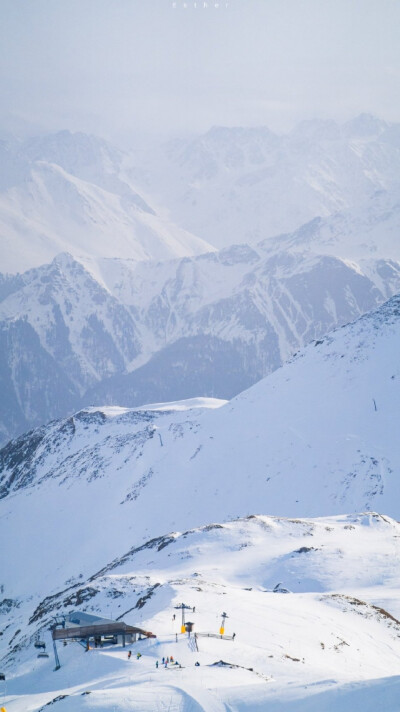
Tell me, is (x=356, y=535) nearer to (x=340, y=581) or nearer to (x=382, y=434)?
(x=340, y=581)

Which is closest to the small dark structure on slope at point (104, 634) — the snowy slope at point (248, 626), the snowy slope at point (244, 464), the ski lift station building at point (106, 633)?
the ski lift station building at point (106, 633)

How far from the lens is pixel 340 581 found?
57125 millimetres

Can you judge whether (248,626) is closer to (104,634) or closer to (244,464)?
(104,634)

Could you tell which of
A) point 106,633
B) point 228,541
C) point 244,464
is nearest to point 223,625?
point 106,633

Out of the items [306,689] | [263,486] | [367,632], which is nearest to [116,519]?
[263,486]

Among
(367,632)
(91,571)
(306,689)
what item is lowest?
(91,571)

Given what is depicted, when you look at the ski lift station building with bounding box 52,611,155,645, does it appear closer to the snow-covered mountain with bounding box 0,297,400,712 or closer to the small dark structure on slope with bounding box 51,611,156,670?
the small dark structure on slope with bounding box 51,611,156,670

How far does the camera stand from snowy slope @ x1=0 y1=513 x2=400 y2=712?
25.7 metres

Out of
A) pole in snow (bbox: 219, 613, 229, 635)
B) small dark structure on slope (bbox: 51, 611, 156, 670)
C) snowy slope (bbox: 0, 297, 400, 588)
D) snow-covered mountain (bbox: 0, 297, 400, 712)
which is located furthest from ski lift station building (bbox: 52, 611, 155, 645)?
snowy slope (bbox: 0, 297, 400, 588)

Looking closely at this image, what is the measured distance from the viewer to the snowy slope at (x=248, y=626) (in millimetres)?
25656

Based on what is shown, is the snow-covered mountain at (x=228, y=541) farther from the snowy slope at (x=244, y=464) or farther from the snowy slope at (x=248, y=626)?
the snowy slope at (x=244, y=464)

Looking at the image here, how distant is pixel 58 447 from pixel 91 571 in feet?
198

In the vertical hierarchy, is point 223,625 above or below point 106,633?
below

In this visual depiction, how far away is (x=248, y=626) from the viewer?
4012 centimetres
